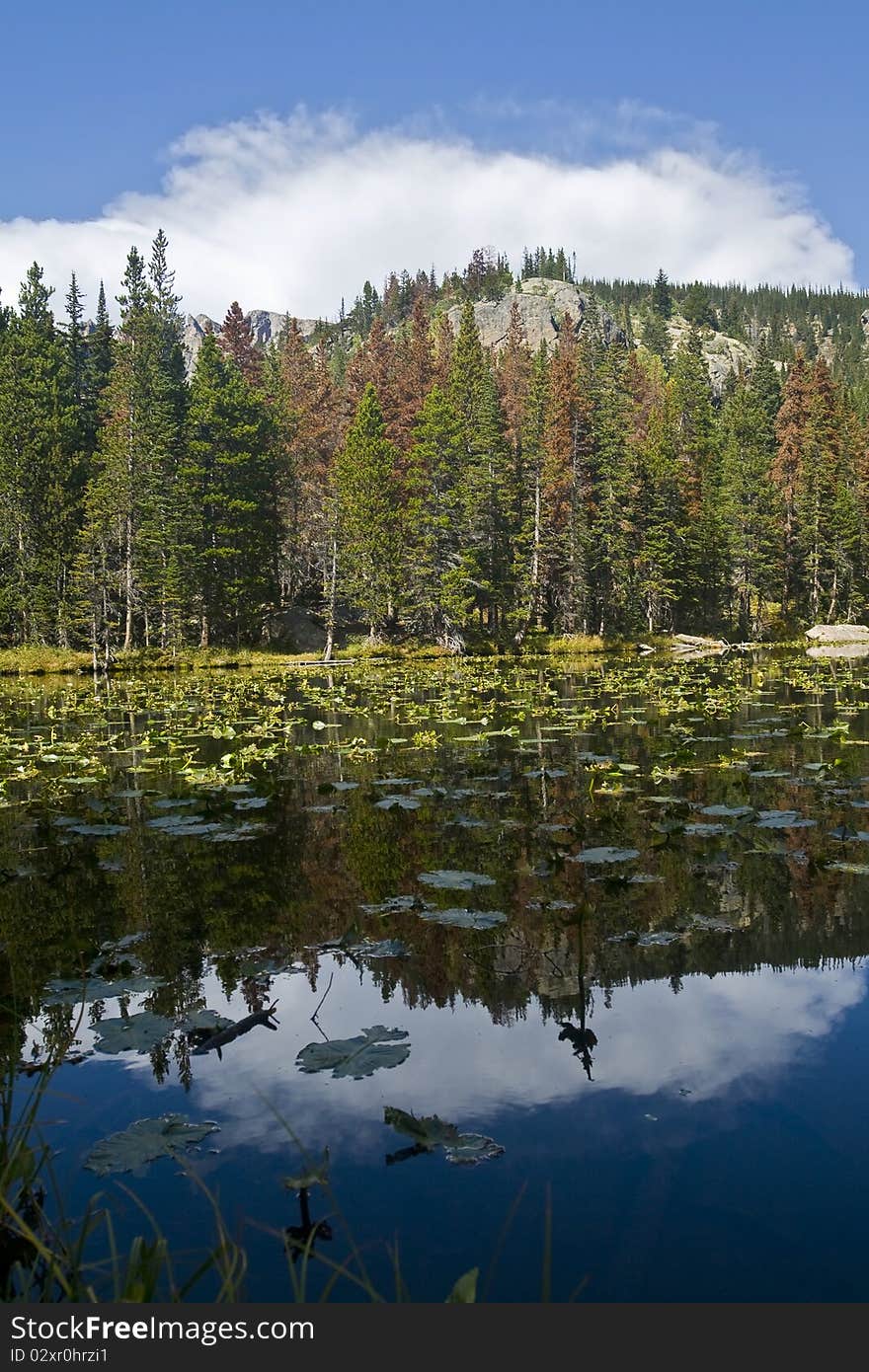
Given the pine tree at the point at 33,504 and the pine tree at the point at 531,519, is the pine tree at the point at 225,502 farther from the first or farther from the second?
the pine tree at the point at 531,519

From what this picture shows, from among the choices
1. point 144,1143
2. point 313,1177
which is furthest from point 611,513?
point 313,1177

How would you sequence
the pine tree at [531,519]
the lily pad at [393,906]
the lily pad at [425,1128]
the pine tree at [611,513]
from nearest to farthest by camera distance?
the lily pad at [425,1128] → the lily pad at [393,906] → the pine tree at [531,519] → the pine tree at [611,513]

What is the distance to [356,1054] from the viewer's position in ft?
13.7

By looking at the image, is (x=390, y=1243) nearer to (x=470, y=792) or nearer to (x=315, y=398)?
(x=470, y=792)

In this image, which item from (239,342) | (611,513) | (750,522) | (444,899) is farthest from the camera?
(239,342)

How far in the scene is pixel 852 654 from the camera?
40.9 m

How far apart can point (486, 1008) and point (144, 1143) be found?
191 centimetres

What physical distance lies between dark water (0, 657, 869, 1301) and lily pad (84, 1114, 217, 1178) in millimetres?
53

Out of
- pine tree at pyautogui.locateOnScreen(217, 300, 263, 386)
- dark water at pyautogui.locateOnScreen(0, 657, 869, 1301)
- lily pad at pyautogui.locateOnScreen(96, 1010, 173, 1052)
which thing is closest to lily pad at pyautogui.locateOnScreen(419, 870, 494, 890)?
dark water at pyautogui.locateOnScreen(0, 657, 869, 1301)

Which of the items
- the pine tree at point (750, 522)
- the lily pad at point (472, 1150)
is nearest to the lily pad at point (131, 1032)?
the lily pad at point (472, 1150)

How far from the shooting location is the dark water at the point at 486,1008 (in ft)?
9.86

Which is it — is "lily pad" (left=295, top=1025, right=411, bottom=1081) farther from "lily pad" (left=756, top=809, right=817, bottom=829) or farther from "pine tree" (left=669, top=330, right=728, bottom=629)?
"pine tree" (left=669, top=330, right=728, bottom=629)

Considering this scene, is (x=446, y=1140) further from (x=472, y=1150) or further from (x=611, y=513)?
(x=611, y=513)

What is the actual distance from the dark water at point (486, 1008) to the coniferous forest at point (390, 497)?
31.5 metres
